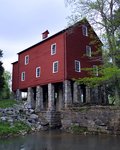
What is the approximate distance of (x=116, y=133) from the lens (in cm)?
2470

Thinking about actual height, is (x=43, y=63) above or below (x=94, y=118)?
above

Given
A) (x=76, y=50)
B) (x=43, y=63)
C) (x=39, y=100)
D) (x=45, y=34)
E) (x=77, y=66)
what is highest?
(x=45, y=34)

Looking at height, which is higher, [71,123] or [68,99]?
[68,99]

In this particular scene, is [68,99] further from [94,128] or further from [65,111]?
[94,128]

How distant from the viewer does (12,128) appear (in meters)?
27.0

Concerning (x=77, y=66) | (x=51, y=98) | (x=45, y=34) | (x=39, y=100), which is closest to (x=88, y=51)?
(x=77, y=66)

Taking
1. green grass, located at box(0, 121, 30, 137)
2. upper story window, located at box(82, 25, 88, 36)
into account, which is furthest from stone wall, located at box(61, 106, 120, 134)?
upper story window, located at box(82, 25, 88, 36)

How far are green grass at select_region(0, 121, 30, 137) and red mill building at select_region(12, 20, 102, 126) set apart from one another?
625 cm

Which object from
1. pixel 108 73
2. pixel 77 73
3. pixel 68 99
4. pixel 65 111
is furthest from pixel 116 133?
pixel 77 73

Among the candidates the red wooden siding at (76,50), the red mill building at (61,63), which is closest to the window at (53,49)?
the red mill building at (61,63)

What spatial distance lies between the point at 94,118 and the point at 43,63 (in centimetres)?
1427

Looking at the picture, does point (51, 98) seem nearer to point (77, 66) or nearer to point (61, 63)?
point (61, 63)

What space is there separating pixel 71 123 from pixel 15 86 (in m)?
18.4

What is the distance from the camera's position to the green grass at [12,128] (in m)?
25.4
